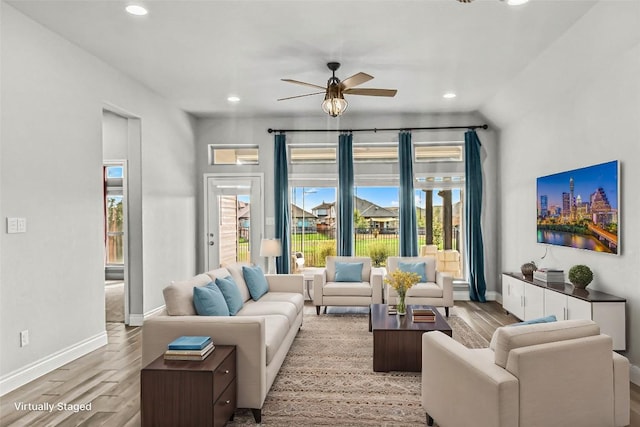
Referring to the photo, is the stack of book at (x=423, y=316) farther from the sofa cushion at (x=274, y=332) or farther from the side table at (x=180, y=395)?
the side table at (x=180, y=395)

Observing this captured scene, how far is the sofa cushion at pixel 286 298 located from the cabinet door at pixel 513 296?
102 inches

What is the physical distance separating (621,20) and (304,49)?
2.67 metres

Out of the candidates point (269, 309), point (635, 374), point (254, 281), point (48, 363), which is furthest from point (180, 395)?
point (635, 374)

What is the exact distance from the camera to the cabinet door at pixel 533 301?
461 cm

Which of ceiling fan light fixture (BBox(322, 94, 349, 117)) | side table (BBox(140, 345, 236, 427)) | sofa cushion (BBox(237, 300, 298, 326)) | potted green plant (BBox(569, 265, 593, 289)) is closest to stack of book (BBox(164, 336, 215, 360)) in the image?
side table (BBox(140, 345, 236, 427))

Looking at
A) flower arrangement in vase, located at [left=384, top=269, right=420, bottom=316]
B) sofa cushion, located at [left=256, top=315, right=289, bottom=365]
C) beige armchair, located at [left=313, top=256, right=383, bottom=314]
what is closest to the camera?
sofa cushion, located at [left=256, top=315, right=289, bottom=365]

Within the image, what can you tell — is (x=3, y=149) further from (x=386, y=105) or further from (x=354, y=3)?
(x=386, y=105)

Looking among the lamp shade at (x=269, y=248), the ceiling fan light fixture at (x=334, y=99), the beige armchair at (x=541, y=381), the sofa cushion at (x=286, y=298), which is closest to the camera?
the beige armchair at (x=541, y=381)

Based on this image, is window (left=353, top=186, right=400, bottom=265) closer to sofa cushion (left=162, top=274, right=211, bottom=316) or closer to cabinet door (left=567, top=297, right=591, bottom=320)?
cabinet door (left=567, top=297, right=591, bottom=320)

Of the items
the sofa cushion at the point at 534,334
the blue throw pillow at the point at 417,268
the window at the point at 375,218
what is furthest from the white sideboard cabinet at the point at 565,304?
the window at the point at 375,218

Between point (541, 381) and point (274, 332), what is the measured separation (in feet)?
6.24

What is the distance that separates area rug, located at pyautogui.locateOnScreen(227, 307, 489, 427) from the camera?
9.47 ft

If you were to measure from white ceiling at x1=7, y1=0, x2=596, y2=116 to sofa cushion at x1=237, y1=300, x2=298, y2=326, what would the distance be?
100 inches

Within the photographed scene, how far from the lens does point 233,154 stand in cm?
747
